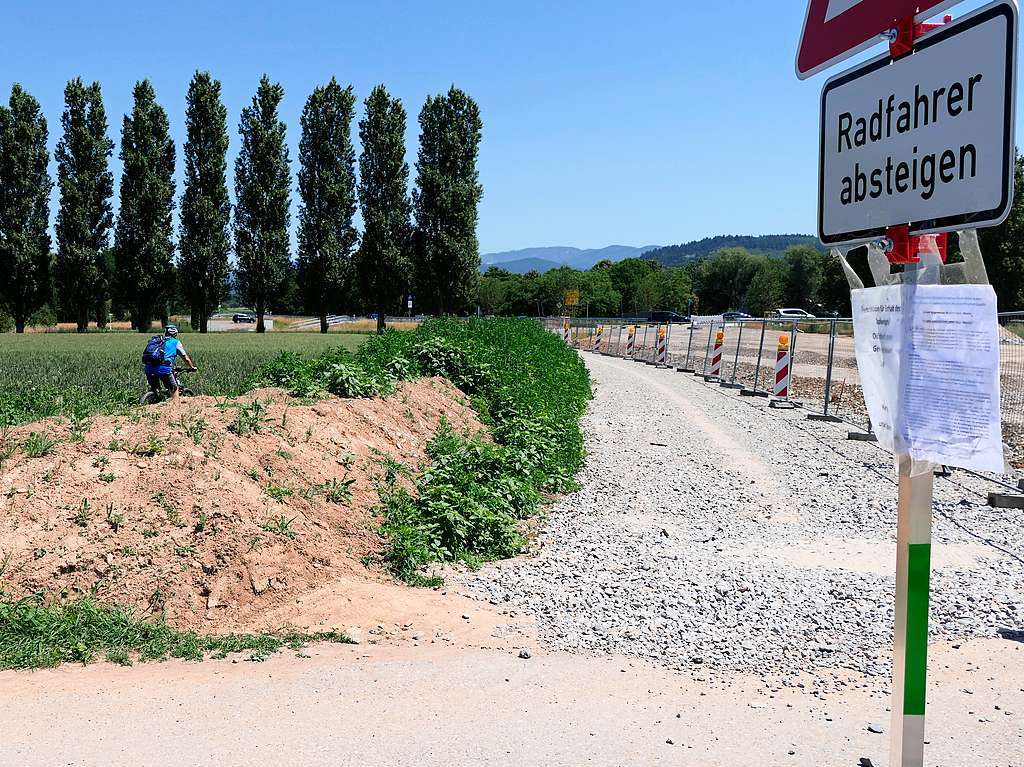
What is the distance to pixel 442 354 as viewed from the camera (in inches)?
563

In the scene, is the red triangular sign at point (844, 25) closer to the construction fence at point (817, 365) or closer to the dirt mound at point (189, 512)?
the construction fence at point (817, 365)

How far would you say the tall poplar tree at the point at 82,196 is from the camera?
201 ft

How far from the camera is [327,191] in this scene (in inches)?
2547

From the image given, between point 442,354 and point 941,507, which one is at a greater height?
point 442,354

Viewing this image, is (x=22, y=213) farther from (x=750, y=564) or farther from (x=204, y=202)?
(x=750, y=564)

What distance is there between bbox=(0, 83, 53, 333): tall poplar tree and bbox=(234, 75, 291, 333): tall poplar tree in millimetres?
12629

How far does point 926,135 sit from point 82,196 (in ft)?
219

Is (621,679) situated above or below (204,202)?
below

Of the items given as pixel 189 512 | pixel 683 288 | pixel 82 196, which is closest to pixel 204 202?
pixel 82 196

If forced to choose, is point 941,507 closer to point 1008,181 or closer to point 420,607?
point 420,607

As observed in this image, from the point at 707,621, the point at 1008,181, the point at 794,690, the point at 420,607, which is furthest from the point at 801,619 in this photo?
the point at 1008,181

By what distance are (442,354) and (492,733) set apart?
10.2 m

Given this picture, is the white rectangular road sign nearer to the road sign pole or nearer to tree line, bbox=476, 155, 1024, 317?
the road sign pole

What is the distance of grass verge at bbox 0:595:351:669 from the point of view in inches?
208
